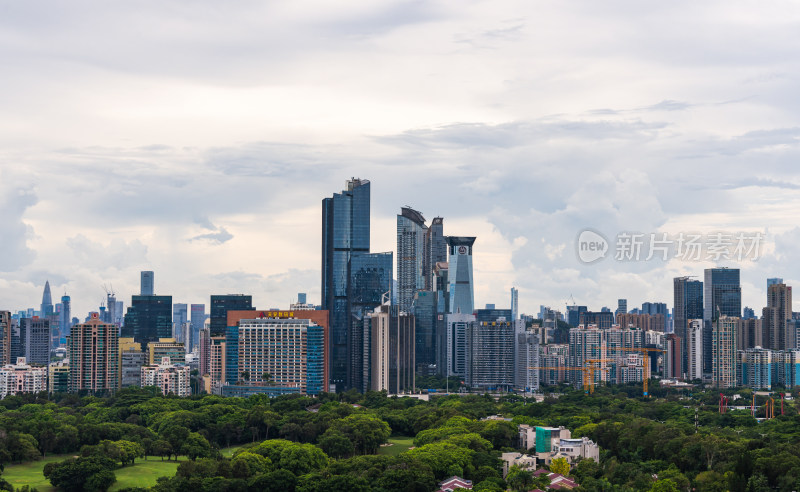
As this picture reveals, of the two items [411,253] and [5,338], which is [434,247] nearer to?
[411,253]

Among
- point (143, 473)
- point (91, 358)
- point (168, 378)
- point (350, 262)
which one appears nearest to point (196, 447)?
point (143, 473)

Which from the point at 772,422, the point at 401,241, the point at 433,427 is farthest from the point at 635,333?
the point at 433,427

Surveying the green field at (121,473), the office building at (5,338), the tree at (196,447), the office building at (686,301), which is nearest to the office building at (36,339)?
the office building at (5,338)

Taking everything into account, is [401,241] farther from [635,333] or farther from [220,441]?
[220,441]

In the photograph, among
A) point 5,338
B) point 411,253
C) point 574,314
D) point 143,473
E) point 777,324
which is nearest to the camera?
point 143,473

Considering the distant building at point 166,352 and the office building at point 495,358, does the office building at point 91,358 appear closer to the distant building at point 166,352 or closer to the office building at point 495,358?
the distant building at point 166,352

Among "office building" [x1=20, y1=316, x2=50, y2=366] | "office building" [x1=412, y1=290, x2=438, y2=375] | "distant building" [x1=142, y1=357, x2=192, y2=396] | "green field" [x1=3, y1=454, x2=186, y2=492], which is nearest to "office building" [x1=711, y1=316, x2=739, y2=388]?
"office building" [x1=412, y1=290, x2=438, y2=375]
